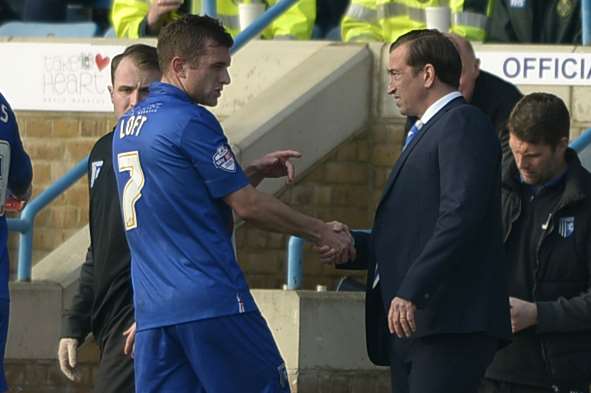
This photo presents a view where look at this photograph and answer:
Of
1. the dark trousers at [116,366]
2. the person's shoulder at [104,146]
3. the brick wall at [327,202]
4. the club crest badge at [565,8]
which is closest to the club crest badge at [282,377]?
the dark trousers at [116,366]

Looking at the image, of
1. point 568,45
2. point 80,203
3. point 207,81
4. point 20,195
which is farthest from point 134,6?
point 207,81

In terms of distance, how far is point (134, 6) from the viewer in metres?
11.8

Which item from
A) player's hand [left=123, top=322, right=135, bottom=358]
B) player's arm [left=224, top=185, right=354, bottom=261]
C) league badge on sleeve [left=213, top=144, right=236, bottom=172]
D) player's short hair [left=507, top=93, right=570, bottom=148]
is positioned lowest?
player's hand [left=123, top=322, right=135, bottom=358]

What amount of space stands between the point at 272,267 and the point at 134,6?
1916mm

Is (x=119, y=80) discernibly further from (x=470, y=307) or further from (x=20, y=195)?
(x=470, y=307)

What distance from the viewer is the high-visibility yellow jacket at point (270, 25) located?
11664mm

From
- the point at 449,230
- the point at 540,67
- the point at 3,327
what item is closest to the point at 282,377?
the point at 449,230

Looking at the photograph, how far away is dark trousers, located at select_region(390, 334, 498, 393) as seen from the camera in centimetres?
706

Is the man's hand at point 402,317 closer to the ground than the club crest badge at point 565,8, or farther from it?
closer to the ground

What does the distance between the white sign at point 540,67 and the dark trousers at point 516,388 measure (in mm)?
3285

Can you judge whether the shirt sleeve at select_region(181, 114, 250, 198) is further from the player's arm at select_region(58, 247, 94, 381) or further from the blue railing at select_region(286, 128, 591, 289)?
the blue railing at select_region(286, 128, 591, 289)

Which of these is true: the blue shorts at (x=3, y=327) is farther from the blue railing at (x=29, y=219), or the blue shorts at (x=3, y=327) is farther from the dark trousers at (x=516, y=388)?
the dark trousers at (x=516, y=388)

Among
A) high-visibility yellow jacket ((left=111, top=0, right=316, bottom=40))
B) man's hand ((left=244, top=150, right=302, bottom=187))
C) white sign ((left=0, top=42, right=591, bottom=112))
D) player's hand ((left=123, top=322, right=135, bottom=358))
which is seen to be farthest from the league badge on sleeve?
high-visibility yellow jacket ((left=111, top=0, right=316, bottom=40))

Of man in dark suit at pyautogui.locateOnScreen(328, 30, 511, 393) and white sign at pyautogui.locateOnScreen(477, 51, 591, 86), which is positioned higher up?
white sign at pyautogui.locateOnScreen(477, 51, 591, 86)
